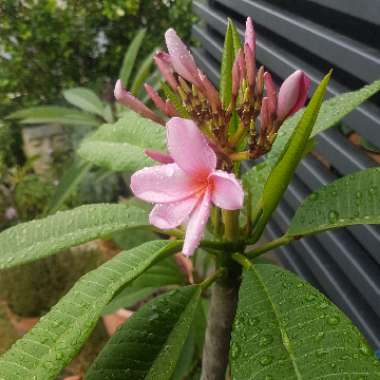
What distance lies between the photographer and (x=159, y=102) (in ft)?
2.15

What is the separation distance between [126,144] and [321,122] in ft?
1.20

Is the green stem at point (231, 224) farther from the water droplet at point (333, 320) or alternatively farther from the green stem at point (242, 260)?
the water droplet at point (333, 320)

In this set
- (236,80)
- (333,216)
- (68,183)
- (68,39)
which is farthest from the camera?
(68,39)

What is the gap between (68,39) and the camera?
10.1ft

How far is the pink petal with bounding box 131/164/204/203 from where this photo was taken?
1.84 ft

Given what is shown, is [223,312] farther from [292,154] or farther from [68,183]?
[68,183]

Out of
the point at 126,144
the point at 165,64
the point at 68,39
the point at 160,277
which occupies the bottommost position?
the point at 160,277

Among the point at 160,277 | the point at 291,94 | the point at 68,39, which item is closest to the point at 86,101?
the point at 68,39

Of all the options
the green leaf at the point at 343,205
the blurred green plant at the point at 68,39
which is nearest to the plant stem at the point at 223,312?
the green leaf at the point at 343,205

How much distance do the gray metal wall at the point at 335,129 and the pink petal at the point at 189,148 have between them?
55 cm

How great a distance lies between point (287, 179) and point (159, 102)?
6.9 inches

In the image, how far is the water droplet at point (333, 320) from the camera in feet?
1.88

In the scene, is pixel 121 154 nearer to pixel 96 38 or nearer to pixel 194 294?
pixel 194 294

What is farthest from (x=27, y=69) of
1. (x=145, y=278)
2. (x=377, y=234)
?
(x=377, y=234)
